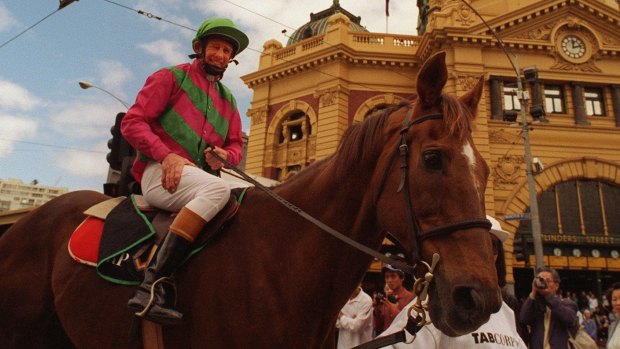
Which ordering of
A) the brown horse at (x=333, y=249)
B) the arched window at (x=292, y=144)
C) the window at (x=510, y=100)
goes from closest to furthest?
1. the brown horse at (x=333, y=249)
2. the window at (x=510, y=100)
3. the arched window at (x=292, y=144)

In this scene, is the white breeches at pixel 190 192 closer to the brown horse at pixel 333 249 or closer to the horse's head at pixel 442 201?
the brown horse at pixel 333 249

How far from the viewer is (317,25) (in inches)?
1158

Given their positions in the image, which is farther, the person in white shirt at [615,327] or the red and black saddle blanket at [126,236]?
the person in white shirt at [615,327]

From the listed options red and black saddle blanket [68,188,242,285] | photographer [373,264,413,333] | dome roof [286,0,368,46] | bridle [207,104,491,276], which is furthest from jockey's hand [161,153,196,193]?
dome roof [286,0,368,46]

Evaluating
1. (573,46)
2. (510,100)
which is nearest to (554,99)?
(510,100)

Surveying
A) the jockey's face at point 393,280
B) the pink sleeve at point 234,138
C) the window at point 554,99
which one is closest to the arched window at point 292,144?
the window at point 554,99

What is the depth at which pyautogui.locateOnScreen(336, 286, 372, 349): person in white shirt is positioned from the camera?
6273mm

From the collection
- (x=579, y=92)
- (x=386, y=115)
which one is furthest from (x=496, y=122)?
(x=386, y=115)

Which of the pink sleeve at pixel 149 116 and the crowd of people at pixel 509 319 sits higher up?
the pink sleeve at pixel 149 116

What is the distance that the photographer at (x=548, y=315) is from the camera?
518cm

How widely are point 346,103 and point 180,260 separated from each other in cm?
2086

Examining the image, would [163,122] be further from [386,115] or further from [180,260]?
[386,115]

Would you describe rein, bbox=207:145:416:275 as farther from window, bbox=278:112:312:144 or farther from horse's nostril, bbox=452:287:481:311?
window, bbox=278:112:312:144

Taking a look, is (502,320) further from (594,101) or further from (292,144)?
(594,101)
